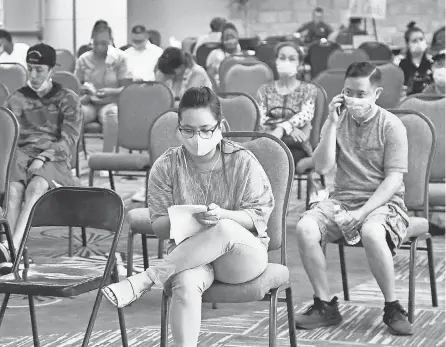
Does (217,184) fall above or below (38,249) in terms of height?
above

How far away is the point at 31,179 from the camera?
6473 mm

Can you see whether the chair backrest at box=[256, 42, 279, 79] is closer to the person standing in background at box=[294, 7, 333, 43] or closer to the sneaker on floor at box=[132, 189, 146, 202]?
the sneaker on floor at box=[132, 189, 146, 202]

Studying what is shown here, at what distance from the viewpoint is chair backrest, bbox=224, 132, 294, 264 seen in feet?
14.8

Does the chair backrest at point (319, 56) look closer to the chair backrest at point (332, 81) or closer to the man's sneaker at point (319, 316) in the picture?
the chair backrest at point (332, 81)

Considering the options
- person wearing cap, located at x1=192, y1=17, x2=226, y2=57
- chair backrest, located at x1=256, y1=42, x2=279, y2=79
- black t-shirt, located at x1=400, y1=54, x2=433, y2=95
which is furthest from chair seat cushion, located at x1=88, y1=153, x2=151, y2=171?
person wearing cap, located at x1=192, y1=17, x2=226, y2=57

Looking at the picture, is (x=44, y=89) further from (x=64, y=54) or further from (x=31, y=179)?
(x=64, y=54)

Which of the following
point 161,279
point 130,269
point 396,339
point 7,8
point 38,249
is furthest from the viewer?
point 7,8

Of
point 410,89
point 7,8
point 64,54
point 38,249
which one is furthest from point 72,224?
point 7,8

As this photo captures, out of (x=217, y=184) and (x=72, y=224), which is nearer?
(x=217, y=184)

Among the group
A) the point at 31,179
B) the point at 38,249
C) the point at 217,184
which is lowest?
the point at 38,249

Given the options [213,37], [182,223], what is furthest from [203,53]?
[182,223]

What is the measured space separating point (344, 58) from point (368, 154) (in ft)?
21.9

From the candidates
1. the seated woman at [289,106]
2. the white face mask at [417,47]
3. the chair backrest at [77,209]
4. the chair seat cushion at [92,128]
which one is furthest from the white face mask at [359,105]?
the white face mask at [417,47]

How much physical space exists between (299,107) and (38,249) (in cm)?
191
